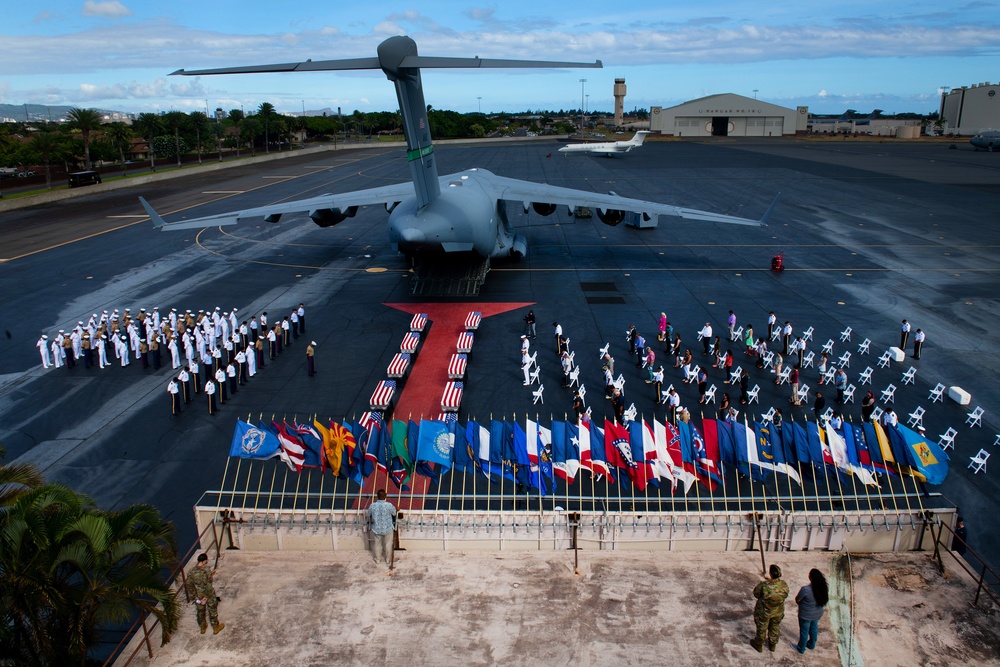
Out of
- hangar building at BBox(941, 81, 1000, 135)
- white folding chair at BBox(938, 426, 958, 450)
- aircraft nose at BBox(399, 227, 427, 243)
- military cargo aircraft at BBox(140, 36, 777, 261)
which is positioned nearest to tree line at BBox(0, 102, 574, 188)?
military cargo aircraft at BBox(140, 36, 777, 261)

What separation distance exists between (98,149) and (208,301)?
3055 inches

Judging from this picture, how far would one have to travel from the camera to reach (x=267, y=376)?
2547cm

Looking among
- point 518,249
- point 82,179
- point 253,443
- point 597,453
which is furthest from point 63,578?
point 82,179

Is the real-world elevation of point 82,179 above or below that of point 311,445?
above

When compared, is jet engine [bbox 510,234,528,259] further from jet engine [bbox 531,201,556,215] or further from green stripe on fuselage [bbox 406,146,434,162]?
green stripe on fuselage [bbox 406,146,434,162]

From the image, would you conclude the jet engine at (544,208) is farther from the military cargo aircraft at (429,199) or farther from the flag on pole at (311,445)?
the flag on pole at (311,445)

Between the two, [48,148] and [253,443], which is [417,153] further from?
[48,148]

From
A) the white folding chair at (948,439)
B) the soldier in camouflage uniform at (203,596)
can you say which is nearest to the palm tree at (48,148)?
the soldier in camouflage uniform at (203,596)

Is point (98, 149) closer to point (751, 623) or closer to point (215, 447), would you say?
point (215, 447)

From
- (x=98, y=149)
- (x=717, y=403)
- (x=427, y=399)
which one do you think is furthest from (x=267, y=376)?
(x=98, y=149)

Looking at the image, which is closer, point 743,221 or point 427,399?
point 427,399

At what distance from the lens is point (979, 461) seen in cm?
1834

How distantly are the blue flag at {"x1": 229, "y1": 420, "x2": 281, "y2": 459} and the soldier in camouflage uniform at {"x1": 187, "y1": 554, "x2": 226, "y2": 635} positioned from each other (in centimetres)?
371

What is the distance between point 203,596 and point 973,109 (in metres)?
203
